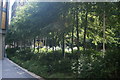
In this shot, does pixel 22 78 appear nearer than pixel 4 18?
Yes

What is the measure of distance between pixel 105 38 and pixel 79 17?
5.95 ft

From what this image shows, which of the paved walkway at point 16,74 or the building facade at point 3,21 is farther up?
the building facade at point 3,21

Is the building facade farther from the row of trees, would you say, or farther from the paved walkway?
the row of trees

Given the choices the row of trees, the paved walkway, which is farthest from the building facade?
the row of trees

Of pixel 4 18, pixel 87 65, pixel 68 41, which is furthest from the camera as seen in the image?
pixel 4 18

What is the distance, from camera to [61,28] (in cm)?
1074

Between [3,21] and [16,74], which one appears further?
[3,21]

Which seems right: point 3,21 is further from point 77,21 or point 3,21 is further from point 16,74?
point 77,21

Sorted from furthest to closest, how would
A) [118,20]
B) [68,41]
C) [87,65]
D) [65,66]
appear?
[68,41], [65,66], [118,20], [87,65]

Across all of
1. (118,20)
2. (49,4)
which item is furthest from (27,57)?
(118,20)

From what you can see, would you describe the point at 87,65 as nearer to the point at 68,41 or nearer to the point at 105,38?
the point at 105,38

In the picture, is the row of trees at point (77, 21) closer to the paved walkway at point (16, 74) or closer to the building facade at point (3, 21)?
the paved walkway at point (16, 74)

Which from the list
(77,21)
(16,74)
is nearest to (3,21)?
(16,74)

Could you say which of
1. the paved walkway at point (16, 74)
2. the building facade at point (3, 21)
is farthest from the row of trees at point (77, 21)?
the building facade at point (3, 21)
